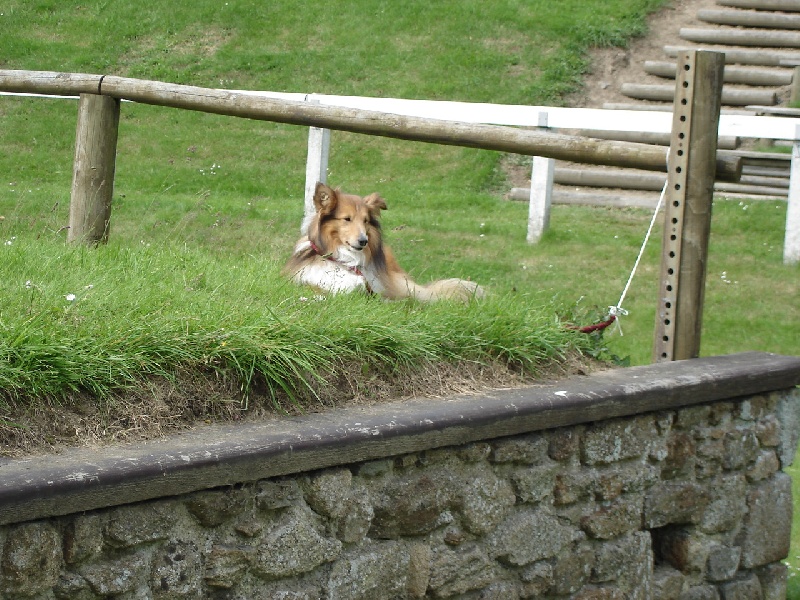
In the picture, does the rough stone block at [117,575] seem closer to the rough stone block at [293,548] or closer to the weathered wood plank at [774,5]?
the rough stone block at [293,548]

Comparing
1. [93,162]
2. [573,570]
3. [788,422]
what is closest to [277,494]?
[573,570]

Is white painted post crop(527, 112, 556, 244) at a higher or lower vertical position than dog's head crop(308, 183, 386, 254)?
higher

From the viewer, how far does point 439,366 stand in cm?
421

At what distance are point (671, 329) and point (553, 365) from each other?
2.33 feet

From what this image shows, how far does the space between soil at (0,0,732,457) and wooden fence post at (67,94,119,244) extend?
97.3 inches

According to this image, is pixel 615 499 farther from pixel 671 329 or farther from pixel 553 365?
pixel 671 329

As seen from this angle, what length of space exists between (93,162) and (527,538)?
3.20m

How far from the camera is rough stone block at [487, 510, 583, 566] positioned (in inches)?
158

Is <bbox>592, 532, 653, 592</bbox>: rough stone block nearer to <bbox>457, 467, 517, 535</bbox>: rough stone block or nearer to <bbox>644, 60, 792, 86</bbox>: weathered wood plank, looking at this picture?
<bbox>457, 467, 517, 535</bbox>: rough stone block

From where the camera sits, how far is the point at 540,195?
30.5ft

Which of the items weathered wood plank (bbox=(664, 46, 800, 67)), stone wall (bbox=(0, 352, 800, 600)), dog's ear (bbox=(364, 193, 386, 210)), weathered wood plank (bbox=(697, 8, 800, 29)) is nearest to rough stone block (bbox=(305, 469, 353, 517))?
stone wall (bbox=(0, 352, 800, 600))

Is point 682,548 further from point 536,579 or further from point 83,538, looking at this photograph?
point 83,538

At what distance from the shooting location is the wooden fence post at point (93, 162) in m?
5.86

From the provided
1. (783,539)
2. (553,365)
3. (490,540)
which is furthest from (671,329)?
(490,540)
